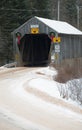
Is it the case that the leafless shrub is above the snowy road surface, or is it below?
below

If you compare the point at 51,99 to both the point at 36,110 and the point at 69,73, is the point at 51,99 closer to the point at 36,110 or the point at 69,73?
the point at 36,110

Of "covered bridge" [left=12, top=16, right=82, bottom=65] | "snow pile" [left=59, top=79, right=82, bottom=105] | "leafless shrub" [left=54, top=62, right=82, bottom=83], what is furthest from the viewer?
"covered bridge" [left=12, top=16, right=82, bottom=65]

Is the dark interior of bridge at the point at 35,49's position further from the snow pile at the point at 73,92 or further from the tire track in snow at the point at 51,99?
the snow pile at the point at 73,92

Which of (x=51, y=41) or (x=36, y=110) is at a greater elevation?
(x=36, y=110)

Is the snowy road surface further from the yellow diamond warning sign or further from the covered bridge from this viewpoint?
the yellow diamond warning sign

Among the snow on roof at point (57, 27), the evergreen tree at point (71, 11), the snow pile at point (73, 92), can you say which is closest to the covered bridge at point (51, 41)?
the snow on roof at point (57, 27)

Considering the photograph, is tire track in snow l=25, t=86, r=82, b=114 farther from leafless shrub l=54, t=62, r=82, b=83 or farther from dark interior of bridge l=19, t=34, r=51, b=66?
dark interior of bridge l=19, t=34, r=51, b=66

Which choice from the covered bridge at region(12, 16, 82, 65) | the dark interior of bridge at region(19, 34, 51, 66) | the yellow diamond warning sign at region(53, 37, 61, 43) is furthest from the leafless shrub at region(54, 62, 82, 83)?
the dark interior of bridge at region(19, 34, 51, 66)

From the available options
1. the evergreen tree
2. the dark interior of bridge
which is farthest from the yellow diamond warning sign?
the evergreen tree

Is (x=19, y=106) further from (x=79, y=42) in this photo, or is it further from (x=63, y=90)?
(x=79, y=42)

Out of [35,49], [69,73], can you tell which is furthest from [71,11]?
[69,73]

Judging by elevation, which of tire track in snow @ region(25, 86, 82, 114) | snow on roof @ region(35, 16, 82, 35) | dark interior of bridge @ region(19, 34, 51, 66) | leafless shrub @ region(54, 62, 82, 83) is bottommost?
dark interior of bridge @ region(19, 34, 51, 66)

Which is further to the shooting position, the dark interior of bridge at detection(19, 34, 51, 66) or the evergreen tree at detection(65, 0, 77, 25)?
the evergreen tree at detection(65, 0, 77, 25)

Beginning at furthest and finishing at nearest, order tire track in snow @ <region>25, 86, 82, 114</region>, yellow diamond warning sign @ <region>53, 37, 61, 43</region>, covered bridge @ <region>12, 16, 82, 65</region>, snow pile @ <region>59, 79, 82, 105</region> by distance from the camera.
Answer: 1. covered bridge @ <region>12, 16, 82, 65</region>
2. yellow diamond warning sign @ <region>53, 37, 61, 43</region>
3. snow pile @ <region>59, 79, 82, 105</region>
4. tire track in snow @ <region>25, 86, 82, 114</region>
